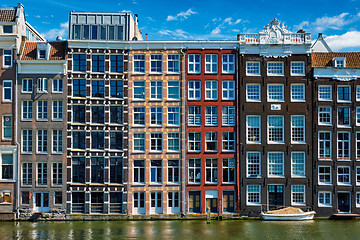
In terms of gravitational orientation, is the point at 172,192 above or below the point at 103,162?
below

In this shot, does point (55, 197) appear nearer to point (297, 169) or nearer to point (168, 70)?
point (168, 70)

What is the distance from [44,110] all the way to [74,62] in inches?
251

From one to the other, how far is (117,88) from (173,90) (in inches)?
252

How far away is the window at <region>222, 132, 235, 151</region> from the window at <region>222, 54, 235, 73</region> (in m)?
7.24

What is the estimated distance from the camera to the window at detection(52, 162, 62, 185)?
46.9 meters

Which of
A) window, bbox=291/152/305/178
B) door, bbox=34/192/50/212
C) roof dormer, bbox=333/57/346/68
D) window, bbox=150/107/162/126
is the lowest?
door, bbox=34/192/50/212

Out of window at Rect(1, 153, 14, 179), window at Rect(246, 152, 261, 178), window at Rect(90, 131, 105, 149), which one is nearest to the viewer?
window at Rect(1, 153, 14, 179)

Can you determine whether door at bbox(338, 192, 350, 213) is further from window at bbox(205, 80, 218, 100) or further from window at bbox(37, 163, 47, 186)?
window at bbox(37, 163, 47, 186)

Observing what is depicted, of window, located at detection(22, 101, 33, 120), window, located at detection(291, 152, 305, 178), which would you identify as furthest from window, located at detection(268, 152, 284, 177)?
window, located at detection(22, 101, 33, 120)

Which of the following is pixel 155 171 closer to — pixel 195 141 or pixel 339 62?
pixel 195 141

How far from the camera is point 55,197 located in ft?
153

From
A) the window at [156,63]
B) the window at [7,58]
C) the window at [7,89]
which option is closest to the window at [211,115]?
the window at [156,63]

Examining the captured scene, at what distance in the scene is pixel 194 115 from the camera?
157 ft

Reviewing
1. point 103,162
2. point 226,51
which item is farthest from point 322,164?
point 103,162
